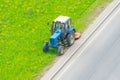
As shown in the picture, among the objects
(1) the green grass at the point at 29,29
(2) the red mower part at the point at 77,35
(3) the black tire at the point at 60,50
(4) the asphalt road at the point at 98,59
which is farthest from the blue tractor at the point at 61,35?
(4) the asphalt road at the point at 98,59

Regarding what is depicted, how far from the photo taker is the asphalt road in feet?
89.0

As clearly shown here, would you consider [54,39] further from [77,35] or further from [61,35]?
[77,35]

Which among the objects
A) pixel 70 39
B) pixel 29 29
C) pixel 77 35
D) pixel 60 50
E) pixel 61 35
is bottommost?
pixel 29 29

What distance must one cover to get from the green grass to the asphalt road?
1.60 meters

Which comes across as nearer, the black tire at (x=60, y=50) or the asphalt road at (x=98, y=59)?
the asphalt road at (x=98, y=59)

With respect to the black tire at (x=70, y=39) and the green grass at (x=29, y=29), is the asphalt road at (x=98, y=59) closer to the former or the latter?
the black tire at (x=70, y=39)

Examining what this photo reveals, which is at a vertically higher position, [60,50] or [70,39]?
[70,39]

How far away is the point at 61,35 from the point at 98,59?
124 inches

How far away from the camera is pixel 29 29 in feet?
108

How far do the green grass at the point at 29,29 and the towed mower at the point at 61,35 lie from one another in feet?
1.97

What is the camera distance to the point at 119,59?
2856 cm

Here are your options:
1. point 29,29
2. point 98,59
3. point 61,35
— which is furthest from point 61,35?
point 29,29

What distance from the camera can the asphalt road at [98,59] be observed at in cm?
2712

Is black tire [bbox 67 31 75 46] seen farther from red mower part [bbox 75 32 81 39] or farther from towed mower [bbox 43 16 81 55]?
red mower part [bbox 75 32 81 39]
